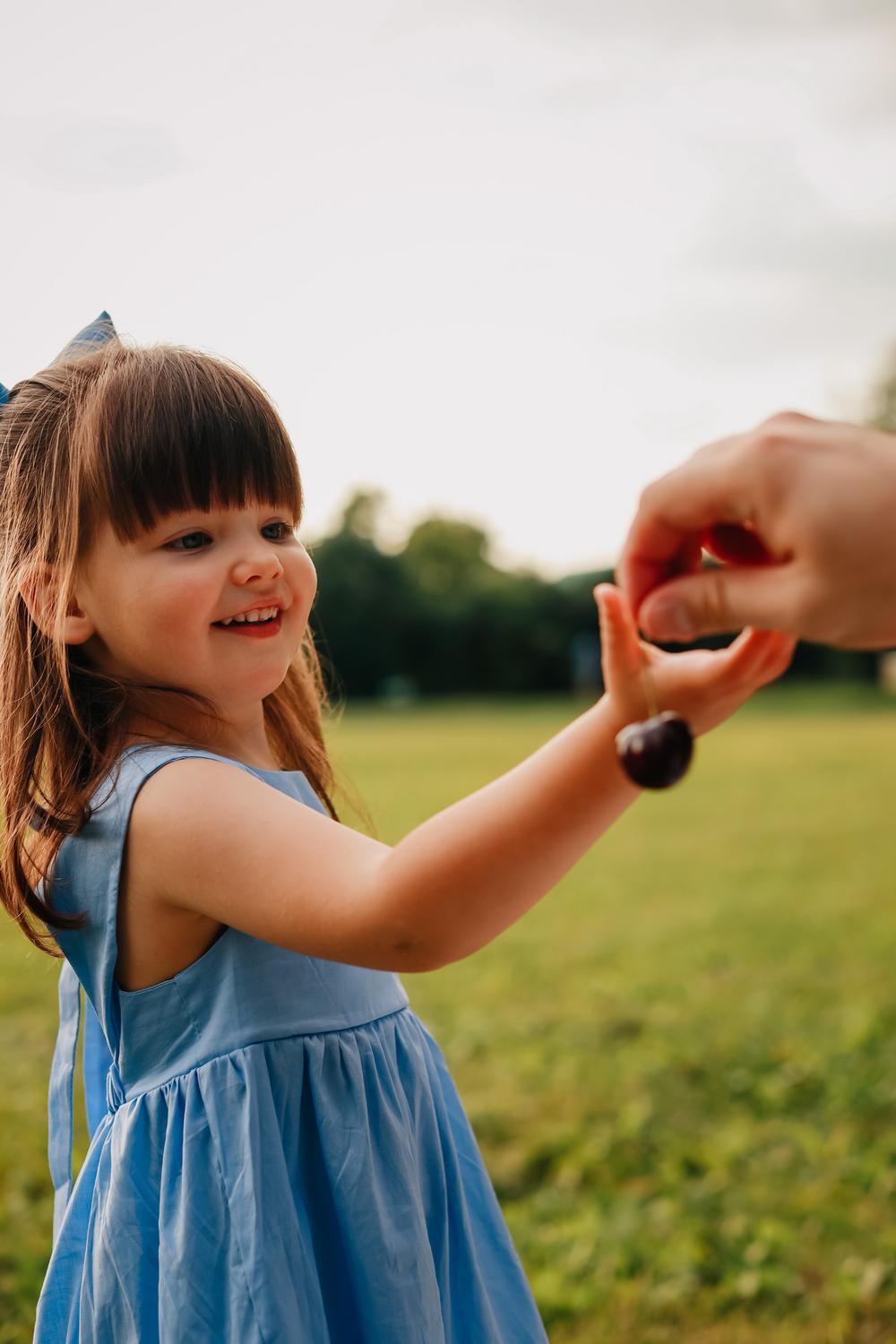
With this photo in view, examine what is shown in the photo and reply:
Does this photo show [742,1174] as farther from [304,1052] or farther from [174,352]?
[174,352]

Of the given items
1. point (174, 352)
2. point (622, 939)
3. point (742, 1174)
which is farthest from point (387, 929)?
point (622, 939)

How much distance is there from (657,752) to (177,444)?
0.71 meters

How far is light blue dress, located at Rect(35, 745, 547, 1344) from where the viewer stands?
1.35 m

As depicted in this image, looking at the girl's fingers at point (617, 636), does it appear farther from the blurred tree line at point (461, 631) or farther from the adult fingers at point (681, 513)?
the blurred tree line at point (461, 631)

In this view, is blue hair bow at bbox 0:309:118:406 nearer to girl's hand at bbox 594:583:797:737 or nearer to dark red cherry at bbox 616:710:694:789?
girl's hand at bbox 594:583:797:737

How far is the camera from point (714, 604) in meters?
1.01

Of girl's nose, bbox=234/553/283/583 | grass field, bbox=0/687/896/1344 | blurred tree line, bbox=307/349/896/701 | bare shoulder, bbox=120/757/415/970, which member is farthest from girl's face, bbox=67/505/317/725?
blurred tree line, bbox=307/349/896/701

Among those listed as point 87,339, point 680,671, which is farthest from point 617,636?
point 87,339

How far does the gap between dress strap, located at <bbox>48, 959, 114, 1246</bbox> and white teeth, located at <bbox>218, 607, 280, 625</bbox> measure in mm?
518

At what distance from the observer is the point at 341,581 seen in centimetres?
3756

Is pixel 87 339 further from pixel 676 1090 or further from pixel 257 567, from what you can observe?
pixel 676 1090

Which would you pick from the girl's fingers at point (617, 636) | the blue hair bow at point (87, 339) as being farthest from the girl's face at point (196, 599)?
the girl's fingers at point (617, 636)

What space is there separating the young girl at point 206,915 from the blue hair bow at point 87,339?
0.07m

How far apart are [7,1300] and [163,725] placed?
6.32ft
